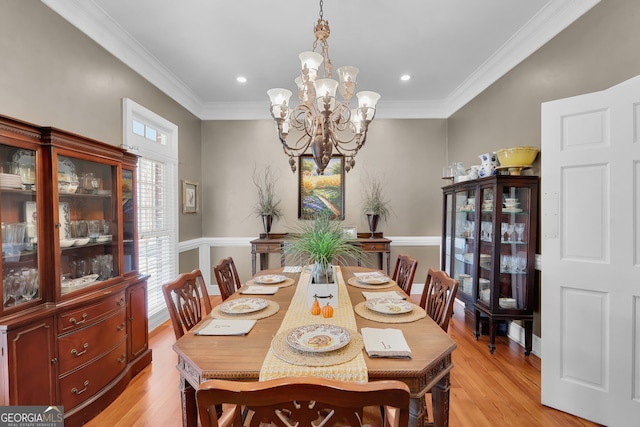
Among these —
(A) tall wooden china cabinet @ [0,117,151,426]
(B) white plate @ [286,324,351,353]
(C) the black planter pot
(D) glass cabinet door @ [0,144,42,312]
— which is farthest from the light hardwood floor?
(C) the black planter pot

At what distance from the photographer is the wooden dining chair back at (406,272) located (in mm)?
2350

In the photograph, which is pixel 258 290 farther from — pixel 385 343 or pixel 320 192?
pixel 320 192

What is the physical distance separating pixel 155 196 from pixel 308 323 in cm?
280

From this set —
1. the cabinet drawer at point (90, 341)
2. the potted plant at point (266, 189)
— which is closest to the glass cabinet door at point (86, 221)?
the cabinet drawer at point (90, 341)

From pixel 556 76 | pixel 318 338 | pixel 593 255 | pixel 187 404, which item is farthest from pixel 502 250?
pixel 187 404

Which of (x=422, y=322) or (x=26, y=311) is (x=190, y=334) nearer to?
(x=26, y=311)

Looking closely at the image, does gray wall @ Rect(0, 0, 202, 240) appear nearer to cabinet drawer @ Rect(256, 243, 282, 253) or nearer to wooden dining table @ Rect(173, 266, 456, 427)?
wooden dining table @ Rect(173, 266, 456, 427)

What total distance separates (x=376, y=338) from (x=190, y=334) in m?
0.87

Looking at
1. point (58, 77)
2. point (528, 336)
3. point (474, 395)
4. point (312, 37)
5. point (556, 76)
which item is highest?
point (312, 37)

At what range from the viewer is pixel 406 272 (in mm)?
2502

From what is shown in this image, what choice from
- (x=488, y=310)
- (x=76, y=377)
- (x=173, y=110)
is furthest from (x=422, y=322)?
(x=173, y=110)

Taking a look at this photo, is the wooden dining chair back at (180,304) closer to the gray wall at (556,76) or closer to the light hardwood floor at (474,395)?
the light hardwood floor at (474,395)

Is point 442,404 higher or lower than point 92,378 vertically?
higher

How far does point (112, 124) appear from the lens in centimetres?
266
